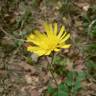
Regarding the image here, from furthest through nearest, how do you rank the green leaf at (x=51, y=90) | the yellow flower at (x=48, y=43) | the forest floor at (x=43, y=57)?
the forest floor at (x=43, y=57) < the green leaf at (x=51, y=90) < the yellow flower at (x=48, y=43)

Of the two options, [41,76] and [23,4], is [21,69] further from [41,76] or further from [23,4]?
[23,4]

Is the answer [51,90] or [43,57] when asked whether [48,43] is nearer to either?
[51,90]

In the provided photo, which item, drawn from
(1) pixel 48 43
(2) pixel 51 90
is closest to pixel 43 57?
(2) pixel 51 90

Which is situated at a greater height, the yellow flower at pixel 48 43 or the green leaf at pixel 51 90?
the yellow flower at pixel 48 43

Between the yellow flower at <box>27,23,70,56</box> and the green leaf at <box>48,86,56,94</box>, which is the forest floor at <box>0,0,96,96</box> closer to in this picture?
the green leaf at <box>48,86,56,94</box>

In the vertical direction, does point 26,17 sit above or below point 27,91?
above

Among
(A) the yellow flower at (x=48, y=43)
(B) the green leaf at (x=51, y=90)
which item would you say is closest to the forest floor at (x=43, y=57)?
(B) the green leaf at (x=51, y=90)

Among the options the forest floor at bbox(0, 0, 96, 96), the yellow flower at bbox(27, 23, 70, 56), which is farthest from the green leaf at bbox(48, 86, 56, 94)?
the yellow flower at bbox(27, 23, 70, 56)

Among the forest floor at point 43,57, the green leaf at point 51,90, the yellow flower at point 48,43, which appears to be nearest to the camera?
the yellow flower at point 48,43

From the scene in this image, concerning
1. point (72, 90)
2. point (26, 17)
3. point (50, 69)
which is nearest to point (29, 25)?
point (26, 17)

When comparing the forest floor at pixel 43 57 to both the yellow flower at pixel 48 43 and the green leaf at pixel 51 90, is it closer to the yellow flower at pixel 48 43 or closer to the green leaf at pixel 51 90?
the green leaf at pixel 51 90

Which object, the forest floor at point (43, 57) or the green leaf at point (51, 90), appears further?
the forest floor at point (43, 57)
